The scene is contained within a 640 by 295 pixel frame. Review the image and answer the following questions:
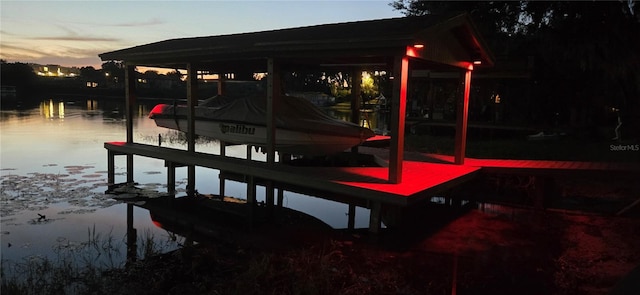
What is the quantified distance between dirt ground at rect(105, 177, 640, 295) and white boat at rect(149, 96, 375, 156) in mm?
2129

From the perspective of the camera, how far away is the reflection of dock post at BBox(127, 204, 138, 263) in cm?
686

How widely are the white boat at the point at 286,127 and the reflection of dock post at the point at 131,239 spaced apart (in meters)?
2.99

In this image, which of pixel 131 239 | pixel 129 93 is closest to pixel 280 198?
pixel 131 239

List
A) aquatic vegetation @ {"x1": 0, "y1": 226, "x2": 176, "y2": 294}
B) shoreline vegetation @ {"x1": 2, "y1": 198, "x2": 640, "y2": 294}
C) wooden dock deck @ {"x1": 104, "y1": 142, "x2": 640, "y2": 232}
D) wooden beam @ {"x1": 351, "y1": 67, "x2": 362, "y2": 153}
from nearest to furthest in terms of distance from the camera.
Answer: aquatic vegetation @ {"x1": 0, "y1": 226, "x2": 176, "y2": 294} < shoreline vegetation @ {"x1": 2, "y1": 198, "x2": 640, "y2": 294} < wooden dock deck @ {"x1": 104, "y1": 142, "x2": 640, "y2": 232} < wooden beam @ {"x1": 351, "y1": 67, "x2": 362, "y2": 153}

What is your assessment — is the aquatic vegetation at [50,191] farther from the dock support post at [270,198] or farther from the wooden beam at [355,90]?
the wooden beam at [355,90]

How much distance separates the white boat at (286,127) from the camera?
971 cm

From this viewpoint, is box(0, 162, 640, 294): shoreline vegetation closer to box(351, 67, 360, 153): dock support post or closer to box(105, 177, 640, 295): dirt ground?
box(105, 177, 640, 295): dirt ground

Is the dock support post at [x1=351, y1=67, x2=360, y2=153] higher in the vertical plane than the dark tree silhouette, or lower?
lower

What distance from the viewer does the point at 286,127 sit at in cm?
983

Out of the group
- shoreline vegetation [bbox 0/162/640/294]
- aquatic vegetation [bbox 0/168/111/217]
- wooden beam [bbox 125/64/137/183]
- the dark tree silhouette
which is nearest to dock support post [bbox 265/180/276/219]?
shoreline vegetation [bbox 0/162/640/294]

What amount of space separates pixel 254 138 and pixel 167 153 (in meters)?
2.31

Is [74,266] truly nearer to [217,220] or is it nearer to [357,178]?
[217,220]

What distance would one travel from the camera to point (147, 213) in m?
9.58

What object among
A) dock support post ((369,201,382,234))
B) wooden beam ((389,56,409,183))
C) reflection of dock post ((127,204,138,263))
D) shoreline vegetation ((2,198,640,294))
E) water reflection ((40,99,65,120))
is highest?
wooden beam ((389,56,409,183))
